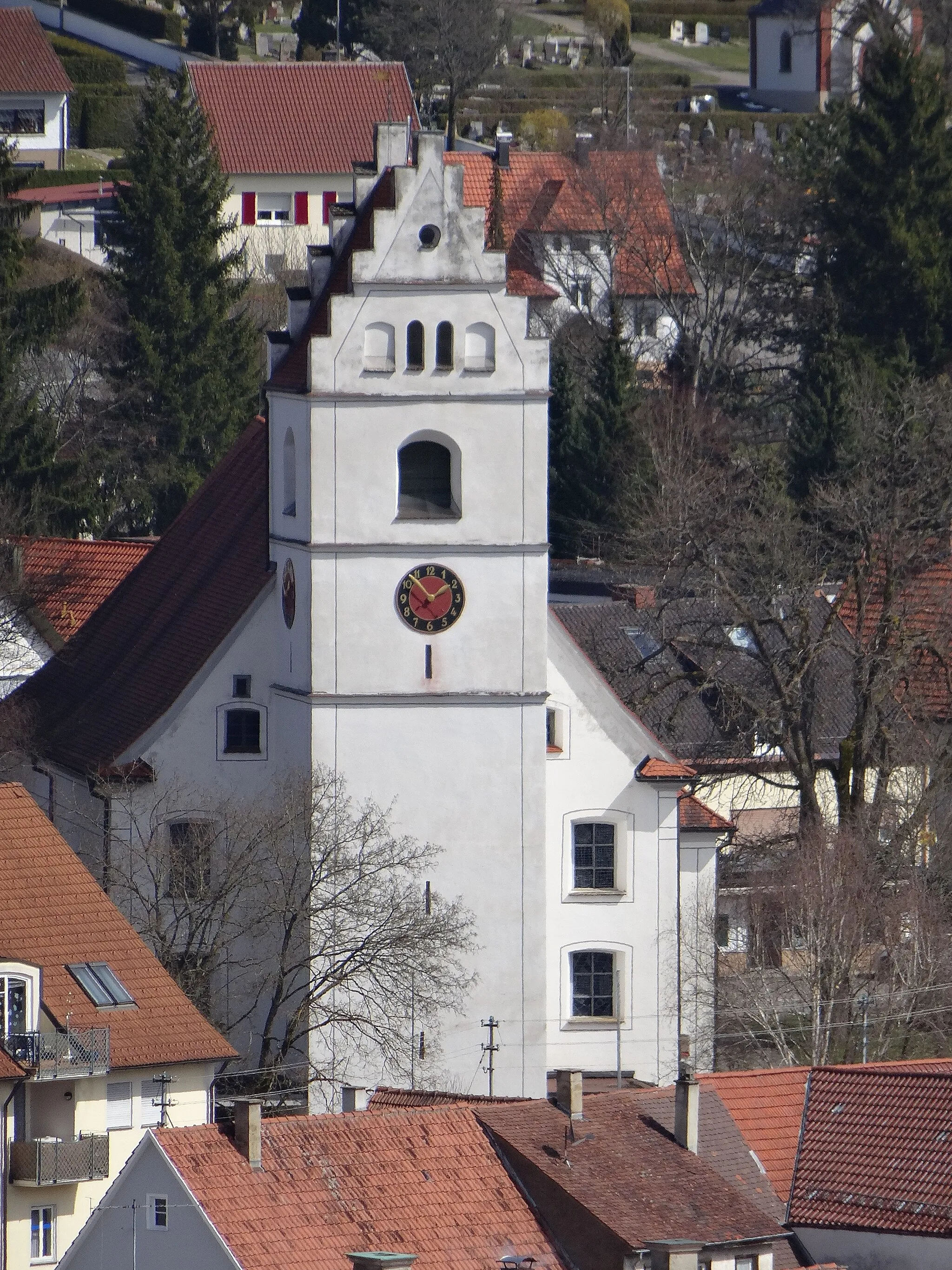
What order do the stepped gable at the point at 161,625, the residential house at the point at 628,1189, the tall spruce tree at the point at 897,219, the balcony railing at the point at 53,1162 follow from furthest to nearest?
1. the tall spruce tree at the point at 897,219
2. the stepped gable at the point at 161,625
3. the balcony railing at the point at 53,1162
4. the residential house at the point at 628,1189

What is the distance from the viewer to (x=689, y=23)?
527ft

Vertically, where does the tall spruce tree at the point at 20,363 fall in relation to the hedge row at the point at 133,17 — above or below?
below

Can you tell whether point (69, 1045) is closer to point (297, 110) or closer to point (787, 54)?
point (297, 110)

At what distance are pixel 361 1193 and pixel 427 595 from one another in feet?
56.0

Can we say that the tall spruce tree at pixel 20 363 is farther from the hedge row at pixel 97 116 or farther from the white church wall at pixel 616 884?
the hedge row at pixel 97 116

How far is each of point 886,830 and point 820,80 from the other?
248 ft

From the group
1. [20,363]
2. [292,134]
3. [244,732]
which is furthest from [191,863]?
[292,134]

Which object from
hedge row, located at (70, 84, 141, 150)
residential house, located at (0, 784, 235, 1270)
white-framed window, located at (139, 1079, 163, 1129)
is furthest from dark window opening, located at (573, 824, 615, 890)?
hedge row, located at (70, 84, 141, 150)

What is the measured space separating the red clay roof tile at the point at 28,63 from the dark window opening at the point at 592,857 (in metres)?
64.4

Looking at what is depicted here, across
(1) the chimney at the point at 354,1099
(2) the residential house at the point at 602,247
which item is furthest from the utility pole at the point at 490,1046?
(2) the residential house at the point at 602,247

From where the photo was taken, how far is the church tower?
210 feet

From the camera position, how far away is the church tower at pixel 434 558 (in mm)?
64125

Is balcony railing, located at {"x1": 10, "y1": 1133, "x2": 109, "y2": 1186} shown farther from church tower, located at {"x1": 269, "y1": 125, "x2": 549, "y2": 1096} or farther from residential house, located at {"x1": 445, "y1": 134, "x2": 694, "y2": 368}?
residential house, located at {"x1": 445, "y1": 134, "x2": 694, "y2": 368}

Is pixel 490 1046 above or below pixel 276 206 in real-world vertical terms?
below
